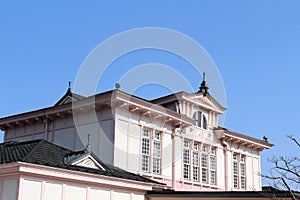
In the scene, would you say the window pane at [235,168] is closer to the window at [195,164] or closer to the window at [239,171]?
the window at [239,171]

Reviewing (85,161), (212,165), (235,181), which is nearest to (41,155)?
(85,161)

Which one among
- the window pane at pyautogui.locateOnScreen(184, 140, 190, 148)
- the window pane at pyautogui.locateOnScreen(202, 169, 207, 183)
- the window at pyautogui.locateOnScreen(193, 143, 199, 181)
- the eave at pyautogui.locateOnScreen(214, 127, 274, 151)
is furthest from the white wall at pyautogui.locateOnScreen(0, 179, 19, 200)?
the eave at pyautogui.locateOnScreen(214, 127, 274, 151)

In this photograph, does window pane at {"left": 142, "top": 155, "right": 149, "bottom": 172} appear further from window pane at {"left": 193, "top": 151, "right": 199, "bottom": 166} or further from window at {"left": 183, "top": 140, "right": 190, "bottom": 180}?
window pane at {"left": 193, "top": 151, "right": 199, "bottom": 166}

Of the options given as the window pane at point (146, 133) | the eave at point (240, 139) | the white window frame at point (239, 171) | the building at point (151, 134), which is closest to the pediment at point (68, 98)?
the building at point (151, 134)

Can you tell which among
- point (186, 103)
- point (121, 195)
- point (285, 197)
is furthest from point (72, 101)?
point (285, 197)

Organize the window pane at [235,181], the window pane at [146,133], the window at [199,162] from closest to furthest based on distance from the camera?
1. the window pane at [146,133]
2. the window at [199,162]
3. the window pane at [235,181]

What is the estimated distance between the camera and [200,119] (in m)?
27.2

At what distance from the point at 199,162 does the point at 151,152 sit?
4.28m

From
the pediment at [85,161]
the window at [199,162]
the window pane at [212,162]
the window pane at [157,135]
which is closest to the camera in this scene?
the pediment at [85,161]

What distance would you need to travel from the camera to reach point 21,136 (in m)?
25.2

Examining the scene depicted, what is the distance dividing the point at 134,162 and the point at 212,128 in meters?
7.43

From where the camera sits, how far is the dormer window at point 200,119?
2688 cm

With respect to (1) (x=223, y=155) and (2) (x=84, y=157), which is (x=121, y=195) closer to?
(2) (x=84, y=157)

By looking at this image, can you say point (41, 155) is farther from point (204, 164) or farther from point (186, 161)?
point (204, 164)
